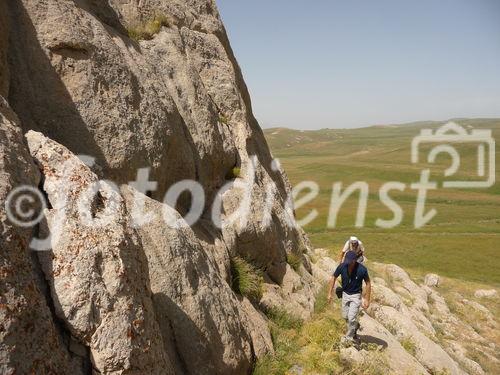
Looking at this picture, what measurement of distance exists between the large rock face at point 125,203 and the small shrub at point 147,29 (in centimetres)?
7

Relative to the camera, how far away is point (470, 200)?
124 metres

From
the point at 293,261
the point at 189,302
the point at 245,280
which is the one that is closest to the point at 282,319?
the point at 245,280

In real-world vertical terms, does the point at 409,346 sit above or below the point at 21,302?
below

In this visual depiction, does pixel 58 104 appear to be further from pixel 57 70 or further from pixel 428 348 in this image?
pixel 428 348

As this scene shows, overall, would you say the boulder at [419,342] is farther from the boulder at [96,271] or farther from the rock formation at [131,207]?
the boulder at [96,271]

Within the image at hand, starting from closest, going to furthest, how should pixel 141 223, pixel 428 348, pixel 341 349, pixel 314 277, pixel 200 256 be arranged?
1. pixel 141 223
2. pixel 200 256
3. pixel 341 349
4. pixel 428 348
5. pixel 314 277

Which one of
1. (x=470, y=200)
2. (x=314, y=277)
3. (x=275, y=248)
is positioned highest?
(x=275, y=248)

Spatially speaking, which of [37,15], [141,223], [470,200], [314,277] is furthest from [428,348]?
[470,200]

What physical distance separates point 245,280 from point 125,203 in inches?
240

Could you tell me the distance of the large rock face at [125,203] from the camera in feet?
20.4

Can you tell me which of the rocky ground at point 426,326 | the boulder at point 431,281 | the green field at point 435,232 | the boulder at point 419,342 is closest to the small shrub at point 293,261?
the rocky ground at point 426,326

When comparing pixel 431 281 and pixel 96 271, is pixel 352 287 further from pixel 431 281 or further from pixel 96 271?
pixel 431 281

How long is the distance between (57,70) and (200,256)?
5596 mm

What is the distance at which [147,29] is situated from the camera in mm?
15711
